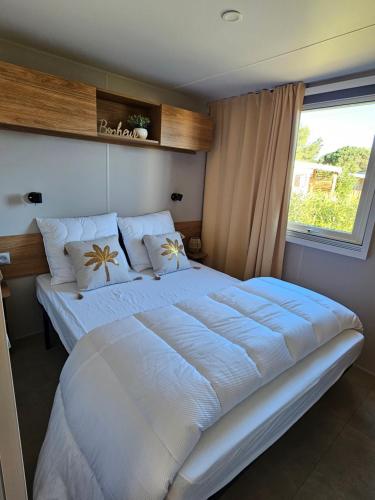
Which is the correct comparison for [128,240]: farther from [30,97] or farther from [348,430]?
[348,430]

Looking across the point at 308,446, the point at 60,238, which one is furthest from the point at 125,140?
the point at 308,446

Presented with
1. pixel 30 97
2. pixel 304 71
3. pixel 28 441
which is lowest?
pixel 28 441

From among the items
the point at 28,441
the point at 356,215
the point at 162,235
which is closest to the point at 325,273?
the point at 356,215

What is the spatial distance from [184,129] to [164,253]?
1.23 metres

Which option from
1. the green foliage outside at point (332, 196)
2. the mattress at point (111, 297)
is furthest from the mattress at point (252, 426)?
the green foliage outside at point (332, 196)

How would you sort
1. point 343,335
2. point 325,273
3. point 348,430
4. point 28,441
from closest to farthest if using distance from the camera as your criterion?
point 28,441
point 348,430
point 343,335
point 325,273

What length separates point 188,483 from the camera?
88 centimetres

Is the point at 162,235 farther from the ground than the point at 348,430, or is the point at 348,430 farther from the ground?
the point at 162,235

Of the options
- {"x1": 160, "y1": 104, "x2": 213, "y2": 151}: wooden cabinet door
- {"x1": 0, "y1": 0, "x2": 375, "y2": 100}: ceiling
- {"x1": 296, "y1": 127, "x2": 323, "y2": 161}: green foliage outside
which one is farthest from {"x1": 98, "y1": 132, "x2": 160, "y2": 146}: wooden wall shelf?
{"x1": 296, "y1": 127, "x2": 323, "y2": 161}: green foliage outside

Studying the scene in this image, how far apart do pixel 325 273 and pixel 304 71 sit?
1.64m

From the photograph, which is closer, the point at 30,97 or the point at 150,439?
the point at 150,439

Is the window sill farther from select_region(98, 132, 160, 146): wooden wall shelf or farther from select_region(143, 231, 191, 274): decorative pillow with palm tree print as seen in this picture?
select_region(98, 132, 160, 146): wooden wall shelf

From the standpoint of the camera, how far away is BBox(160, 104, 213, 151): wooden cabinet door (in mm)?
2473

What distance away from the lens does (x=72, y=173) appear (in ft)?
7.50
